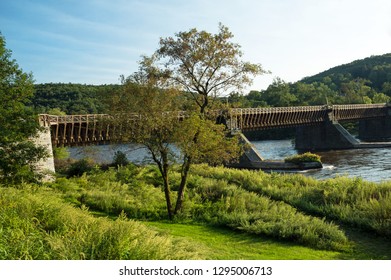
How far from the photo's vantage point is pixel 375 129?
100812mm

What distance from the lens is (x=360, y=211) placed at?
16.7 metres

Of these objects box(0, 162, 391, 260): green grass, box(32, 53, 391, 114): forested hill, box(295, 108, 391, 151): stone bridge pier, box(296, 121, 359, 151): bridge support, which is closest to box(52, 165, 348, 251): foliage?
box(0, 162, 391, 260): green grass

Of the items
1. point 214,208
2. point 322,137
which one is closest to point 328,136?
point 322,137

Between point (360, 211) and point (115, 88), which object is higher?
point (115, 88)

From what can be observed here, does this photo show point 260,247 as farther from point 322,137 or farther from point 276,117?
point 322,137

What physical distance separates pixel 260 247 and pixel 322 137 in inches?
2941

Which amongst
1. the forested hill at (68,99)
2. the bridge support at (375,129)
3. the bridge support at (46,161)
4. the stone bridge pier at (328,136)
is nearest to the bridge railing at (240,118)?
the stone bridge pier at (328,136)

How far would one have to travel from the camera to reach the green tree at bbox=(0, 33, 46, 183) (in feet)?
61.4

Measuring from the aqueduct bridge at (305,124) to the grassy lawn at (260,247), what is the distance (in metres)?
20.3

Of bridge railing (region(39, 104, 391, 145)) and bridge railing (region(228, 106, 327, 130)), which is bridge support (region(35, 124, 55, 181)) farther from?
bridge railing (region(228, 106, 327, 130))

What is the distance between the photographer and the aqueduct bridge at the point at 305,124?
3741cm

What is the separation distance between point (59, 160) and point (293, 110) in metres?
45.4
